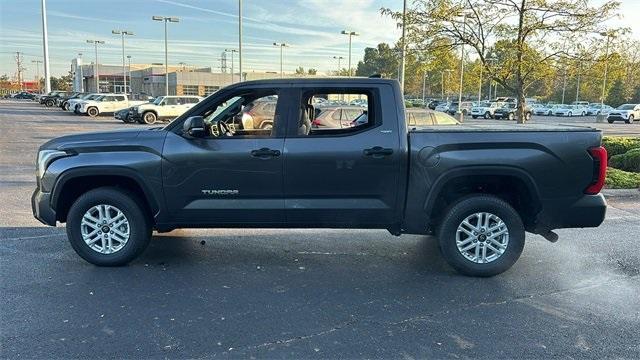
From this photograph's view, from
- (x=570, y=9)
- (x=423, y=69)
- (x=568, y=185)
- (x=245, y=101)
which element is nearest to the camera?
(x=568, y=185)

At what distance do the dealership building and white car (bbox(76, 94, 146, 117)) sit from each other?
32573 millimetres

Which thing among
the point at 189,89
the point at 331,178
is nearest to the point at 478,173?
the point at 331,178

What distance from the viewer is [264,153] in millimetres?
4852

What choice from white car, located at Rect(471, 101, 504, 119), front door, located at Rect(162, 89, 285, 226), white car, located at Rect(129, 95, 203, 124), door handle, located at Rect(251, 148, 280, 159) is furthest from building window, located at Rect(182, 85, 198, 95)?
door handle, located at Rect(251, 148, 280, 159)

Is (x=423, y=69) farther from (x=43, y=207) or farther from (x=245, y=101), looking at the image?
(x=43, y=207)

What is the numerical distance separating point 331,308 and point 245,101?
233 cm

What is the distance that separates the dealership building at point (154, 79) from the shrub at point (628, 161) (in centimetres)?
6367

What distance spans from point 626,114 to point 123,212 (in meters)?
45.8

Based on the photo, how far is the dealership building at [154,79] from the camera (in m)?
84.1

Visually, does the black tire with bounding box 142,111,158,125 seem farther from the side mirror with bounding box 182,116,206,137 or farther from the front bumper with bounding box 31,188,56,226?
the side mirror with bounding box 182,116,206,137

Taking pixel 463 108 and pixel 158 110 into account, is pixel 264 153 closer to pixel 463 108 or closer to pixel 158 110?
pixel 158 110

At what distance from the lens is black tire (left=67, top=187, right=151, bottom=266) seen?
5000 millimetres

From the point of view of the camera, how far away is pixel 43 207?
5043 mm

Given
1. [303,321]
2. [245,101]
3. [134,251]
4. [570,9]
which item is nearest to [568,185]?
[303,321]
